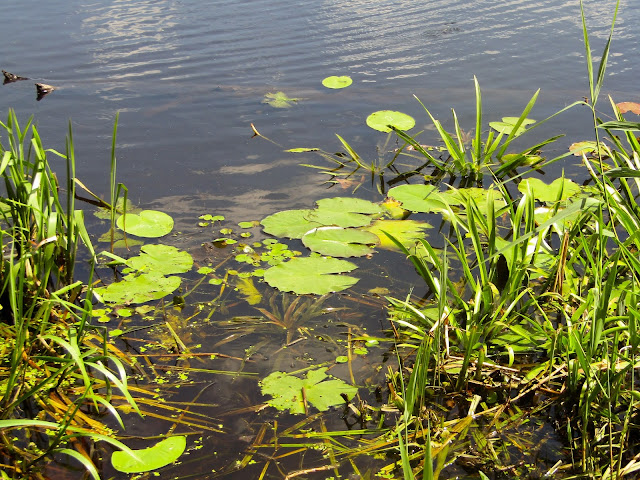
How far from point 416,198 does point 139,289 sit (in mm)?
1389

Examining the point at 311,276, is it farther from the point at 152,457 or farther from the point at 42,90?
the point at 42,90

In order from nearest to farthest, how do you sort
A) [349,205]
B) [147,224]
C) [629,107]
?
[147,224], [349,205], [629,107]

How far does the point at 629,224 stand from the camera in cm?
188

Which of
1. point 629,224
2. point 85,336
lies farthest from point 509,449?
point 85,336

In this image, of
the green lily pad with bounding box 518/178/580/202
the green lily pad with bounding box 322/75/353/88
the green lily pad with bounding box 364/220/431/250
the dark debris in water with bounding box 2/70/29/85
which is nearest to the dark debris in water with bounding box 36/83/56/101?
Answer: the dark debris in water with bounding box 2/70/29/85

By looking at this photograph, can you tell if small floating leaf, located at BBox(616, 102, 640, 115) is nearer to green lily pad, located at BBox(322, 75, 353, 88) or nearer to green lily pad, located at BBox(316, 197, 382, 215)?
green lily pad, located at BBox(322, 75, 353, 88)

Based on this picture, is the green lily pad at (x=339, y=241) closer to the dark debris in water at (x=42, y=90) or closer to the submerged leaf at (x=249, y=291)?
the submerged leaf at (x=249, y=291)

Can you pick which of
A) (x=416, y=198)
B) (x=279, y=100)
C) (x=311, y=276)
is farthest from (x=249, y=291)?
(x=279, y=100)

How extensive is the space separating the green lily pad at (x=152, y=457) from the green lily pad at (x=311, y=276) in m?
0.80

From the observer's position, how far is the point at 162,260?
2650 millimetres

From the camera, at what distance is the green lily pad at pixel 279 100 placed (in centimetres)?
435

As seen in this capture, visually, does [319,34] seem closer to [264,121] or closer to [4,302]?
[264,121]

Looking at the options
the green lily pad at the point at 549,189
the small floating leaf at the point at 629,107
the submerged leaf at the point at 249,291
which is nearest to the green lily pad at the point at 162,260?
the submerged leaf at the point at 249,291

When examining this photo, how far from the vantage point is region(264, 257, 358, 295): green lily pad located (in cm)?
243
